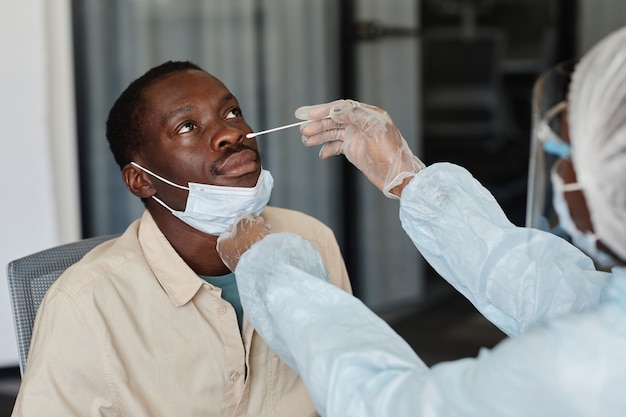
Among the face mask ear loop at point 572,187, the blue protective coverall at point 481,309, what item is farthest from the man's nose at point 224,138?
the face mask ear loop at point 572,187

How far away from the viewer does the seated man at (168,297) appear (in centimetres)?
152

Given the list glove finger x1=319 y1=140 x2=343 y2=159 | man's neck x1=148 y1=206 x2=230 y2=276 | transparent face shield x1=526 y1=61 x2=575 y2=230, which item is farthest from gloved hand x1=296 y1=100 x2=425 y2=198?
transparent face shield x1=526 y1=61 x2=575 y2=230

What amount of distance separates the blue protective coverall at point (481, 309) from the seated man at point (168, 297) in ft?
1.09

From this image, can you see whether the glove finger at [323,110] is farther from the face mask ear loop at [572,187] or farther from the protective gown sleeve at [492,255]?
the face mask ear loop at [572,187]

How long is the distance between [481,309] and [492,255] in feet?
0.32

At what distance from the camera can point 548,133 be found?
1.16m

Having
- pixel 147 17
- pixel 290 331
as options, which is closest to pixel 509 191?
pixel 147 17

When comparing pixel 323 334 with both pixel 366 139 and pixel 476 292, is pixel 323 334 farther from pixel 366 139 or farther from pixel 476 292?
pixel 366 139

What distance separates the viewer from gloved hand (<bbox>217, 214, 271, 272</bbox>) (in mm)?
1527

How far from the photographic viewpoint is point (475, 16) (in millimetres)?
5578

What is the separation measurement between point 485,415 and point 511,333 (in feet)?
1.66

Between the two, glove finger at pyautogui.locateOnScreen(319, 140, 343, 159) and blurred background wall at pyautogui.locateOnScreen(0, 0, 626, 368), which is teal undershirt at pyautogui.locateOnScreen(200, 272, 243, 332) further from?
blurred background wall at pyautogui.locateOnScreen(0, 0, 626, 368)

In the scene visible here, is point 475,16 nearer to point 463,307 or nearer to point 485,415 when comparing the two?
point 463,307

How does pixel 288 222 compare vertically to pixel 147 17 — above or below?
below
